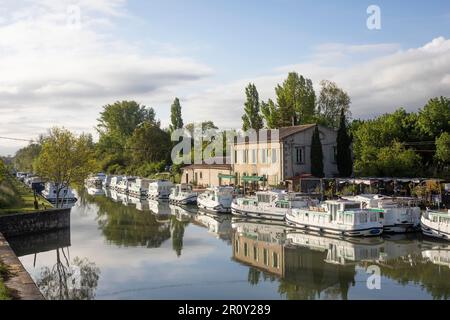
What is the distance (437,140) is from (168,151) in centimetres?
5596

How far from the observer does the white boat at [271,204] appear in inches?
1665

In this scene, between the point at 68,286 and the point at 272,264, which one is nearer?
the point at 68,286

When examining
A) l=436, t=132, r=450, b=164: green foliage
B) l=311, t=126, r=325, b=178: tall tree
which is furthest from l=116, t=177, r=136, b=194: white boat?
l=436, t=132, r=450, b=164: green foliage

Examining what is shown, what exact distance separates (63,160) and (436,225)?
30.4m

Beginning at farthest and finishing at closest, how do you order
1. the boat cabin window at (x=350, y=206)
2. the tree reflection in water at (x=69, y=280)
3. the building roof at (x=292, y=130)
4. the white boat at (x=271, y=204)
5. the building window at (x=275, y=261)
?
the building roof at (x=292, y=130)
the white boat at (x=271, y=204)
the boat cabin window at (x=350, y=206)
the building window at (x=275, y=261)
the tree reflection in water at (x=69, y=280)

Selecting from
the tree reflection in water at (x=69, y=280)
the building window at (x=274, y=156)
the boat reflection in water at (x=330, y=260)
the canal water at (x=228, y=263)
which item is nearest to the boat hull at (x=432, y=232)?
the canal water at (x=228, y=263)

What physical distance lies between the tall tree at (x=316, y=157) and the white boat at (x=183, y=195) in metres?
13.8

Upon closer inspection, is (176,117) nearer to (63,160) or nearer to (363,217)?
(63,160)

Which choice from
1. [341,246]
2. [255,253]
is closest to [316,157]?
[341,246]

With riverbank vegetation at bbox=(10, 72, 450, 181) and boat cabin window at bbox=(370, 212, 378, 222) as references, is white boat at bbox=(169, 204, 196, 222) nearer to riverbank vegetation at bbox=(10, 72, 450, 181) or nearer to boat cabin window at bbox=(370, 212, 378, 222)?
riverbank vegetation at bbox=(10, 72, 450, 181)

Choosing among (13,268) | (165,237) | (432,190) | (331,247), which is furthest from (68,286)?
(432,190)

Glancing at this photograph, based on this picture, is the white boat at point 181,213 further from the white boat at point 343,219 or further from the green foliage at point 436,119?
the green foliage at point 436,119

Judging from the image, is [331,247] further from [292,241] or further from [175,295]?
[175,295]
